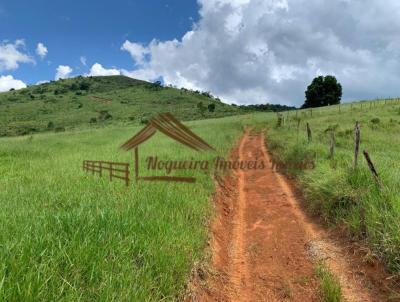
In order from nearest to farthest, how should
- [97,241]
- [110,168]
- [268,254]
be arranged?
[97,241], [268,254], [110,168]

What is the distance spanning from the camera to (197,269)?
219 inches

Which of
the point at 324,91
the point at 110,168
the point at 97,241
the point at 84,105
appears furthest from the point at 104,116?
the point at 97,241

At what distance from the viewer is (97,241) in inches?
172

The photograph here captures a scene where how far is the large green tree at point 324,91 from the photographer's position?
8275cm

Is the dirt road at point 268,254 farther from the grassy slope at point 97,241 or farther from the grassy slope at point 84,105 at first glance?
the grassy slope at point 84,105

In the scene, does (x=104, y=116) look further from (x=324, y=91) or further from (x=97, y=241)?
(x=97, y=241)

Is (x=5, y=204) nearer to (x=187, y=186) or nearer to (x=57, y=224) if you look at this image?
(x=57, y=224)

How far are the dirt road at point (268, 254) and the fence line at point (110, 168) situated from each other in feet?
8.76

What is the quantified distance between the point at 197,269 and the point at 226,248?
1.84 metres

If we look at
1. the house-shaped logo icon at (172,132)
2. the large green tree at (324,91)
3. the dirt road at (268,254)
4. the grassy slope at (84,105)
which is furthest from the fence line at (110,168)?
the large green tree at (324,91)

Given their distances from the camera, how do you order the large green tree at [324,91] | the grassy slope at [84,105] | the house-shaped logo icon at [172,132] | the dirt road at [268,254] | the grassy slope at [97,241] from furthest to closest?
the large green tree at [324,91] → the grassy slope at [84,105] → the house-shaped logo icon at [172,132] → the dirt road at [268,254] → the grassy slope at [97,241]

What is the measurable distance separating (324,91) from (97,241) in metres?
86.1

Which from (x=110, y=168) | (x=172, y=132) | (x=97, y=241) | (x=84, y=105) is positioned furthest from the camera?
(x=84, y=105)

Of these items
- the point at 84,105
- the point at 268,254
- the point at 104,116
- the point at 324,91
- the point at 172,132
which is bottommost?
the point at 268,254
